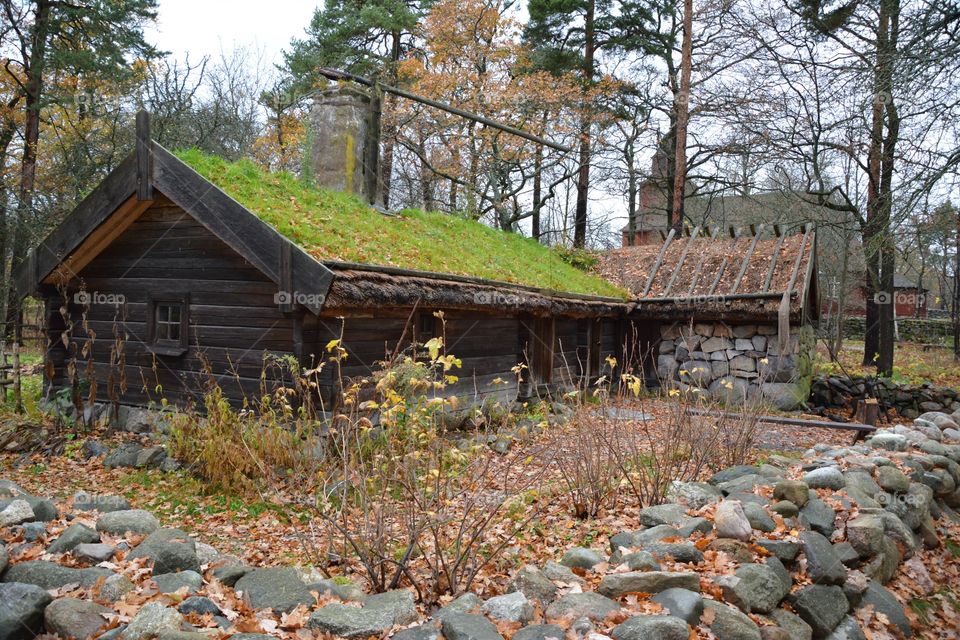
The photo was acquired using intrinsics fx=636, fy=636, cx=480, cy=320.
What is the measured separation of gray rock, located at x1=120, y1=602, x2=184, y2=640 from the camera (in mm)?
2943

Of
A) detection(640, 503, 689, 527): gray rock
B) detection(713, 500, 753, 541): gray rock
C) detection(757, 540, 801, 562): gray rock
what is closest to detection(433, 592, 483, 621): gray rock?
detection(640, 503, 689, 527): gray rock

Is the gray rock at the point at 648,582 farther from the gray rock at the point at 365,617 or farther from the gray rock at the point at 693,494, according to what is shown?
the gray rock at the point at 693,494

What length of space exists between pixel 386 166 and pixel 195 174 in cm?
1365

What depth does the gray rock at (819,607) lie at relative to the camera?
4.31m

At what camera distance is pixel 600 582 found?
392cm

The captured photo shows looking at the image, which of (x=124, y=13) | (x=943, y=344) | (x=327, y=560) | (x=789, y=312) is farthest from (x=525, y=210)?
(x=327, y=560)

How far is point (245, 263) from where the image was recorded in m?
7.95

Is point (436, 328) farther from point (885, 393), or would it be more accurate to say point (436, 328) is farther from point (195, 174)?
point (885, 393)

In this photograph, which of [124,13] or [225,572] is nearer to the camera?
[225,572]

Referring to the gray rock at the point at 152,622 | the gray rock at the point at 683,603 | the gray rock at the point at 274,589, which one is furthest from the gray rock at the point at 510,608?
the gray rock at the point at 152,622

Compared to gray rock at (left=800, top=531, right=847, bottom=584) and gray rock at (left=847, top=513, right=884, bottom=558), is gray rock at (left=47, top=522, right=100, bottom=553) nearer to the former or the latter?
gray rock at (left=800, top=531, right=847, bottom=584)

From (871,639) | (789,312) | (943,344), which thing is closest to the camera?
(871,639)

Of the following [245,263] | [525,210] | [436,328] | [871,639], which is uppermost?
[525,210]

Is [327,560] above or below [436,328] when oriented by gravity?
below
